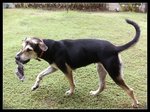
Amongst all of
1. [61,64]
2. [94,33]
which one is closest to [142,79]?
[61,64]

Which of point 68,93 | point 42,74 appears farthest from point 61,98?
point 42,74

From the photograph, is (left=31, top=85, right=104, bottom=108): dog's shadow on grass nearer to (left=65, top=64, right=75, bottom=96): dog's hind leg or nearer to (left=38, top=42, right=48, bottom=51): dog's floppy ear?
(left=65, top=64, right=75, bottom=96): dog's hind leg

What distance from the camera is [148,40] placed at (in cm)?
894

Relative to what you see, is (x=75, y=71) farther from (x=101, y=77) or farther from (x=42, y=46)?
(x=42, y=46)

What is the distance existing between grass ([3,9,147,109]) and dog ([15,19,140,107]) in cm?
50

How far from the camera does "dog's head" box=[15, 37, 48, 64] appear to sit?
5109 millimetres

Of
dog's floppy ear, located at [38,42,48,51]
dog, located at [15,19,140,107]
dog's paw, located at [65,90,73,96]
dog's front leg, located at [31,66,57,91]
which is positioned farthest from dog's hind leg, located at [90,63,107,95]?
dog's floppy ear, located at [38,42,48,51]

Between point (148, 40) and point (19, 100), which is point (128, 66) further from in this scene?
point (19, 100)

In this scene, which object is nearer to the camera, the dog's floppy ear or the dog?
the dog

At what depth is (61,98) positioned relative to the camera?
543cm

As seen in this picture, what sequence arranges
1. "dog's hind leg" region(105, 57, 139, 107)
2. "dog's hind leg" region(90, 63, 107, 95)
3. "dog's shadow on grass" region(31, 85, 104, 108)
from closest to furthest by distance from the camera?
"dog's hind leg" region(105, 57, 139, 107)
"dog's shadow on grass" region(31, 85, 104, 108)
"dog's hind leg" region(90, 63, 107, 95)

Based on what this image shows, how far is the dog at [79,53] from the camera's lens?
4.99m

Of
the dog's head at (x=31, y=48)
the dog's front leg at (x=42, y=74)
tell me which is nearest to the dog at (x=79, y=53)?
the dog's head at (x=31, y=48)

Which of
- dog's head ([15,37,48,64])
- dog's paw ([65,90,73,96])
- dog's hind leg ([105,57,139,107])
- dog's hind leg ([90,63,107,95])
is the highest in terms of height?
dog's head ([15,37,48,64])
